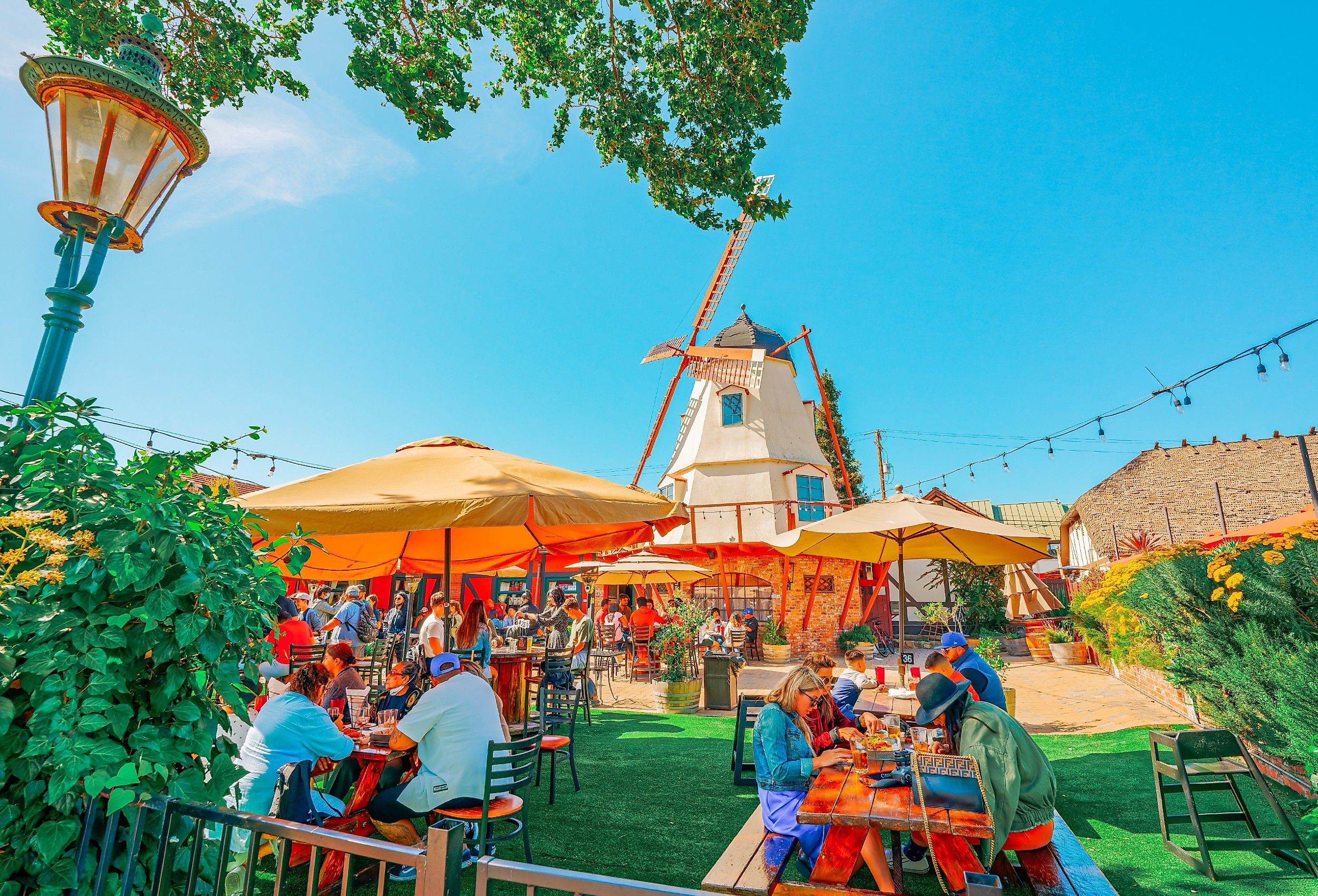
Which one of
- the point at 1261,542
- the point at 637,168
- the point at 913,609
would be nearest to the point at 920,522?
the point at 1261,542

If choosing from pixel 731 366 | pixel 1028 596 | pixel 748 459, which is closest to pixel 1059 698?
pixel 1028 596

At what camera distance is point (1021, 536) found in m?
6.72

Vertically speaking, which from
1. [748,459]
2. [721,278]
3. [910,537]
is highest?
[721,278]

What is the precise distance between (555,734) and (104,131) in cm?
644

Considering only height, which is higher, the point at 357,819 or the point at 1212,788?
the point at 1212,788

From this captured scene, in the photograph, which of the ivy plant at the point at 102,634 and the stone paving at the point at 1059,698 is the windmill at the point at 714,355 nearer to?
the stone paving at the point at 1059,698

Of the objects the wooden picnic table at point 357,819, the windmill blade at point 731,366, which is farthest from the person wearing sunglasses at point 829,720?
the windmill blade at point 731,366

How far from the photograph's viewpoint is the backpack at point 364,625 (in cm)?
966

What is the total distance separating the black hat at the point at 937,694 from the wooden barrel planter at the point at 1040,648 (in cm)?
1543

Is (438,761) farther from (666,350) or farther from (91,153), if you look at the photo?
(666,350)

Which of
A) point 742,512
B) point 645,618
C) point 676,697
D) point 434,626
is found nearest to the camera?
point 434,626

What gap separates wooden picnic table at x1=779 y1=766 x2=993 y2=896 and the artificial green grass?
811 millimetres

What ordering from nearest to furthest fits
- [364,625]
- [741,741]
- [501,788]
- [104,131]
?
1. [104,131]
2. [501,788]
3. [741,741]
4. [364,625]

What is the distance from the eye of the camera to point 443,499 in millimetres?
3777
